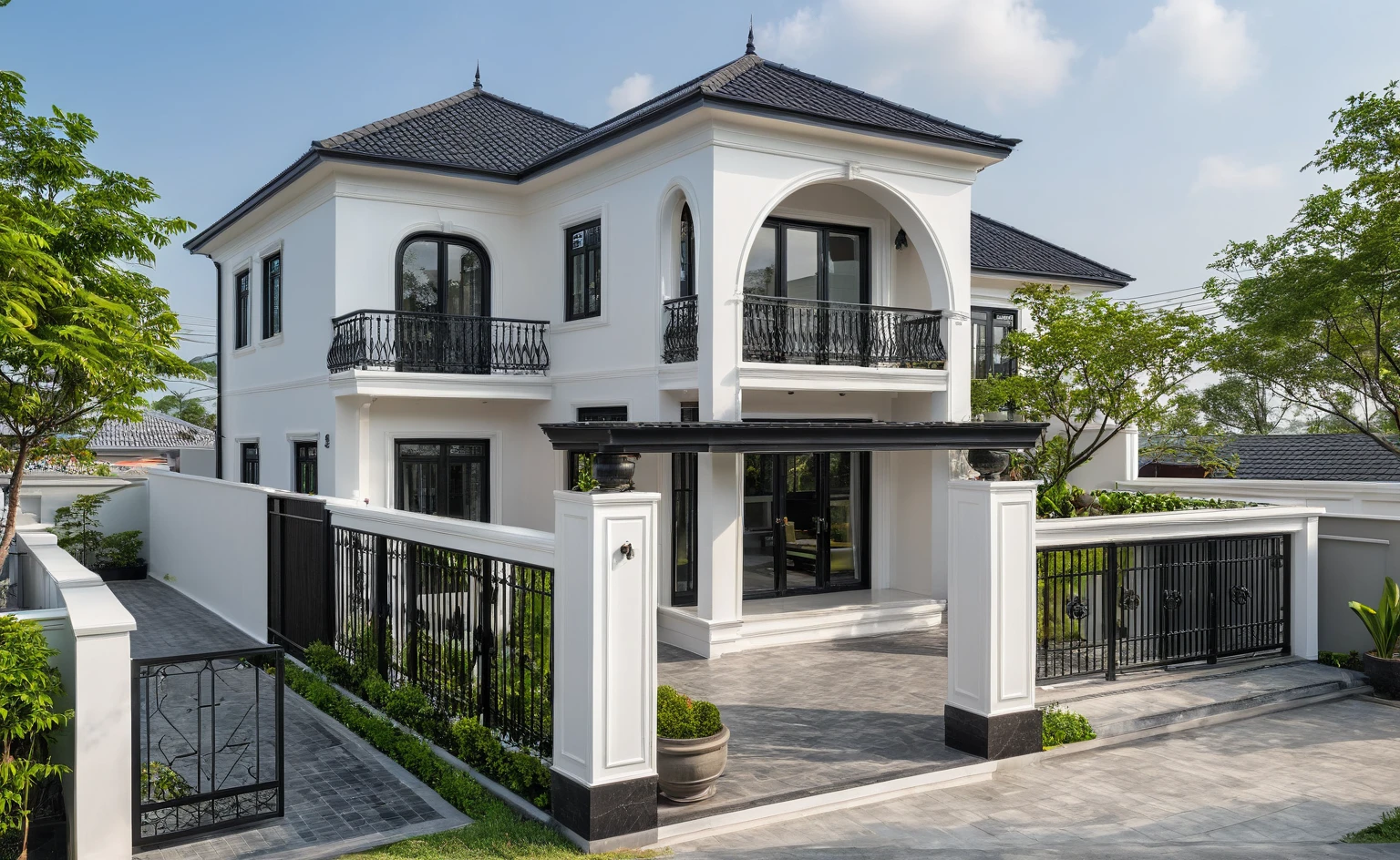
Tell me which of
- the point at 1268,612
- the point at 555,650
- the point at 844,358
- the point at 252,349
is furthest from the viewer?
the point at 252,349

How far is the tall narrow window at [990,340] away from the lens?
17.9 meters

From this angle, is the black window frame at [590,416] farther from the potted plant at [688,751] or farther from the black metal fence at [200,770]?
the potted plant at [688,751]

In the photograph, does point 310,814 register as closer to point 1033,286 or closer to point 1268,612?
point 1268,612

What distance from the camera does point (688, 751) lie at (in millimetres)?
6449

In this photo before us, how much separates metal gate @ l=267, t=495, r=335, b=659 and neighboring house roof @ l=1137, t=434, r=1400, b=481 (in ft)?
70.0

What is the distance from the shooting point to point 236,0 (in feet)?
48.6

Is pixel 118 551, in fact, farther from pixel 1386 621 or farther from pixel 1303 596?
pixel 1386 621

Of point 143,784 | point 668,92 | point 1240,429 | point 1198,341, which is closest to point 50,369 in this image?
point 143,784

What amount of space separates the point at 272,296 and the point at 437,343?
16.2 ft

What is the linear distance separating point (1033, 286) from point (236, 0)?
1301 cm

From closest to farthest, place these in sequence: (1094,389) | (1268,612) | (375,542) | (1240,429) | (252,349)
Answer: (375,542), (1268,612), (1094,389), (252,349), (1240,429)

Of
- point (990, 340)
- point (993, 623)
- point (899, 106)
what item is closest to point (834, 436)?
point (993, 623)

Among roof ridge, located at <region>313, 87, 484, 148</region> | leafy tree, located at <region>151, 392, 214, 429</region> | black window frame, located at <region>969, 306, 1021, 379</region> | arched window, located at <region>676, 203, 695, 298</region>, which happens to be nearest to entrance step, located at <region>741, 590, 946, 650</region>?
arched window, located at <region>676, 203, 695, 298</region>

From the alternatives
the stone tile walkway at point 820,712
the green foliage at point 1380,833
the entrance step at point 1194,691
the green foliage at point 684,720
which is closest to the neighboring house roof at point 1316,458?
the entrance step at point 1194,691
